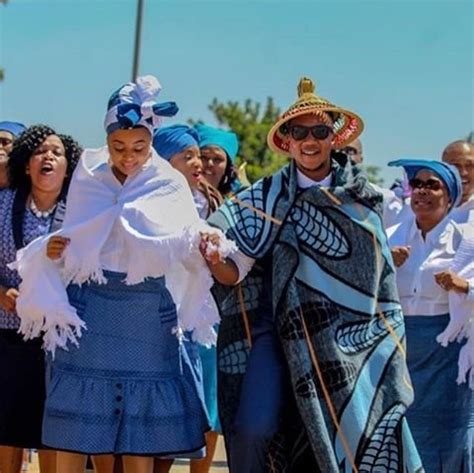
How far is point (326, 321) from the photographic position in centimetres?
634

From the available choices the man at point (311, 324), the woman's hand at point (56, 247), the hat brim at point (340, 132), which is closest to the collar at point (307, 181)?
the man at point (311, 324)

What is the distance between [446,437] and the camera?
7.90m

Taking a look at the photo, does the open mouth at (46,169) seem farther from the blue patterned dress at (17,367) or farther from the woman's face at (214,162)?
the woman's face at (214,162)

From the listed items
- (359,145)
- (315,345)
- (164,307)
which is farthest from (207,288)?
(359,145)

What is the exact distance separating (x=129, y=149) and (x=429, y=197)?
7.45ft

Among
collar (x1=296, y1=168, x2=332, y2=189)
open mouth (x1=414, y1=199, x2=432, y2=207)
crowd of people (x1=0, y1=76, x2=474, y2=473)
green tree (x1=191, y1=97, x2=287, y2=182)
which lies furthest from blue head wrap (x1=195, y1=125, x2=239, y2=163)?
green tree (x1=191, y1=97, x2=287, y2=182)

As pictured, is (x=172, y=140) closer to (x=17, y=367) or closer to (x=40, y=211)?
(x=40, y=211)

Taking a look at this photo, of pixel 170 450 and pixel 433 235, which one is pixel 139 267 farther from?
pixel 433 235

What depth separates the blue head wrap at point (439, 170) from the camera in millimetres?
7871

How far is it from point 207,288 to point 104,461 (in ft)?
3.38

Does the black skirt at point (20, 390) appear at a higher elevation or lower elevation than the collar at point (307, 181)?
lower

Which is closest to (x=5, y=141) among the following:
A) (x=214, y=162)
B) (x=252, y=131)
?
(x=214, y=162)

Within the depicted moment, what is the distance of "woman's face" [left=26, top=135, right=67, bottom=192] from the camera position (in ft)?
23.7

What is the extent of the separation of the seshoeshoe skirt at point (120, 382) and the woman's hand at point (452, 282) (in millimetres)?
1862
